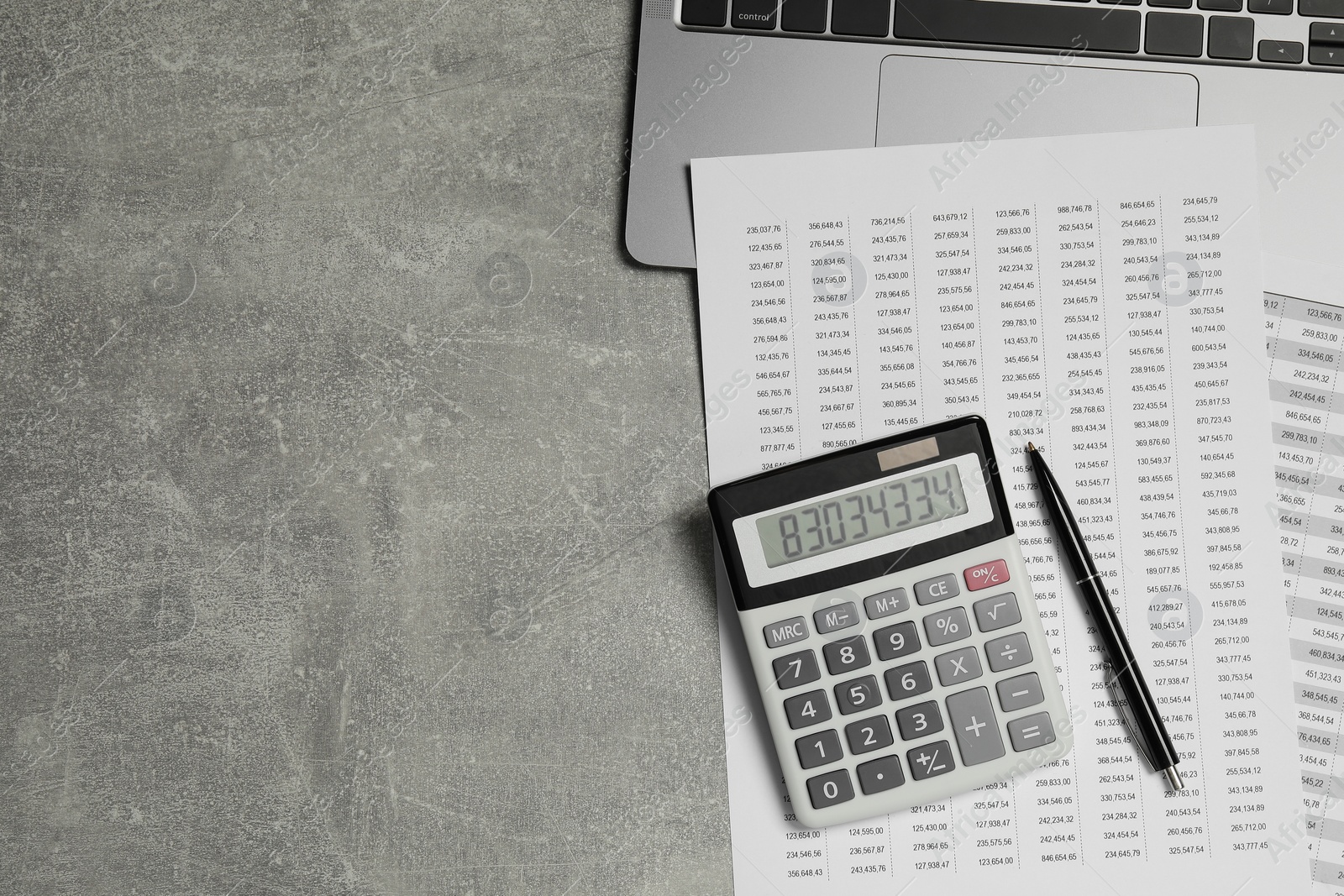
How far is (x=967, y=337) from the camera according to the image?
497 mm

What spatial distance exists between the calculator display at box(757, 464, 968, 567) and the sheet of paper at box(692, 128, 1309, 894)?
45 millimetres

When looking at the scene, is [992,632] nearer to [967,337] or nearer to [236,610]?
[967,337]

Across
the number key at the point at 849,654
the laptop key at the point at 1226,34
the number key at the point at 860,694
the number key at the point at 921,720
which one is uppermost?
the laptop key at the point at 1226,34

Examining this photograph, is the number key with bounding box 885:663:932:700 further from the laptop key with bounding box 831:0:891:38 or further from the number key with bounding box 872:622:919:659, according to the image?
the laptop key with bounding box 831:0:891:38

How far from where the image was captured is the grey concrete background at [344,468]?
496 mm

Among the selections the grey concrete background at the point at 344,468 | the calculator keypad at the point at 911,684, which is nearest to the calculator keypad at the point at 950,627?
the calculator keypad at the point at 911,684

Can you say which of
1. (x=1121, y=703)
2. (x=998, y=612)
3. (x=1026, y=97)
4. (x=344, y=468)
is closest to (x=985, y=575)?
(x=998, y=612)

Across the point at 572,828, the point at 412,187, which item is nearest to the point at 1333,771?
the point at 572,828

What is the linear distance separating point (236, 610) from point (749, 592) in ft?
1.03

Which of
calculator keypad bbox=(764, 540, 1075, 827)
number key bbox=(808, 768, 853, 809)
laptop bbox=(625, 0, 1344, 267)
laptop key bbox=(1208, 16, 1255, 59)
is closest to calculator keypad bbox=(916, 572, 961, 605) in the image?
calculator keypad bbox=(764, 540, 1075, 827)

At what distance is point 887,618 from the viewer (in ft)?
1.51

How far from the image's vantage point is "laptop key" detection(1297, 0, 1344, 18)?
19.0 inches

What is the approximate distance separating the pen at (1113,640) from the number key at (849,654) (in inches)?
5.3

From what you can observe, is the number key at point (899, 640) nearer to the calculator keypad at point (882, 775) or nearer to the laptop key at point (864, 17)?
the calculator keypad at point (882, 775)
